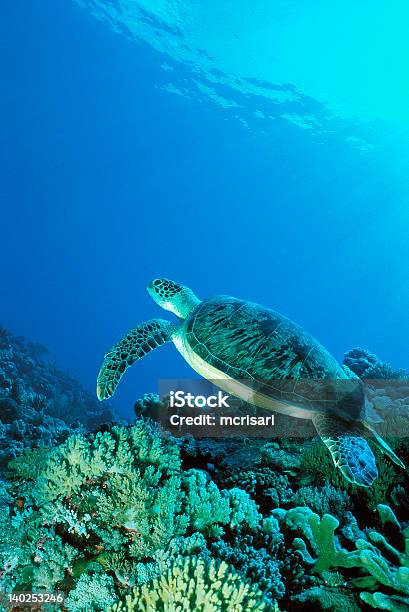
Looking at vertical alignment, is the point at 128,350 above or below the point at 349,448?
above

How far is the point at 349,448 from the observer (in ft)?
9.61

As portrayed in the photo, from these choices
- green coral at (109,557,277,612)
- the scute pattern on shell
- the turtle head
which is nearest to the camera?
green coral at (109,557,277,612)

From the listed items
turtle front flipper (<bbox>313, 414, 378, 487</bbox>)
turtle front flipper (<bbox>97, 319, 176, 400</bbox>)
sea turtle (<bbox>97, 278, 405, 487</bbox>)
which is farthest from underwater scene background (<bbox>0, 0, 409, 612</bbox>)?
turtle front flipper (<bbox>97, 319, 176, 400</bbox>)

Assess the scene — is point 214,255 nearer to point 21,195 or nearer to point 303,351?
point 21,195

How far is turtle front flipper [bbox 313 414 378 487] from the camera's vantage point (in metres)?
2.70

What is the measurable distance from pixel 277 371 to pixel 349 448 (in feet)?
2.88

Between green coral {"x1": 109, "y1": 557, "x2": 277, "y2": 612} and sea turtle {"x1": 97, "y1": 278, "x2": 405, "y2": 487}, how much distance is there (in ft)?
4.68

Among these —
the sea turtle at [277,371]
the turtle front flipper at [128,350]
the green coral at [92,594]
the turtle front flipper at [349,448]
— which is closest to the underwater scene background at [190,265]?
the green coral at [92,594]

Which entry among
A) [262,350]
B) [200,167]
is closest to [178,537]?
[262,350]

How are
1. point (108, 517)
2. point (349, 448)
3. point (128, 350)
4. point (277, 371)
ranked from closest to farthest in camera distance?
1. point (108, 517)
2. point (349, 448)
3. point (277, 371)
4. point (128, 350)

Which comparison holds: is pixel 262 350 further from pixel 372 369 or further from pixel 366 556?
pixel 372 369

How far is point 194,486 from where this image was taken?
240 centimetres

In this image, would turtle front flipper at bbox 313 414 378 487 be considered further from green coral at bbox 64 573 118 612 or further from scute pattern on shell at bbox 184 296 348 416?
green coral at bbox 64 573 118 612

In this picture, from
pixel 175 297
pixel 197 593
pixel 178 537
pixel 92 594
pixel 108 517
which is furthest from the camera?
pixel 175 297
